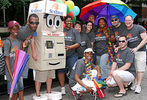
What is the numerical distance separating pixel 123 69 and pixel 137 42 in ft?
2.34

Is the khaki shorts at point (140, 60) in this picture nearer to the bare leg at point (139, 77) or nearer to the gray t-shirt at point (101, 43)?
the bare leg at point (139, 77)

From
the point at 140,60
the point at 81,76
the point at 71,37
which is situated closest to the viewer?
the point at 81,76

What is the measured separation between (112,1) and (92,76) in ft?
6.04

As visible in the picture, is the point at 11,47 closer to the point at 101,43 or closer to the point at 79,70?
the point at 79,70

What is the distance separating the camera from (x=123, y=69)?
14.1 feet

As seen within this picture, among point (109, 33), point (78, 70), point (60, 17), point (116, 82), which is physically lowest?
point (116, 82)

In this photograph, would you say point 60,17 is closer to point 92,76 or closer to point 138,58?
point 92,76

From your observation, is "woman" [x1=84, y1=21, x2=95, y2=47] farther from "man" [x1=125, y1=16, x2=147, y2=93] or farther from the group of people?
"man" [x1=125, y1=16, x2=147, y2=93]

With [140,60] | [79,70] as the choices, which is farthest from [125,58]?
[79,70]

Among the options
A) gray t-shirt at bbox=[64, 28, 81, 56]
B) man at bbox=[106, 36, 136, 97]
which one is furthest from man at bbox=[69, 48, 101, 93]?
man at bbox=[106, 36, 136, 97]

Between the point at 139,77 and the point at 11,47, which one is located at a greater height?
the point at 11,47

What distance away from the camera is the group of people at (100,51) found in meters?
3.66

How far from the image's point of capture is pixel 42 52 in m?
3.56

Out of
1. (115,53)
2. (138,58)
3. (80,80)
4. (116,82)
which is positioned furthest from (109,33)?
(80,80)
